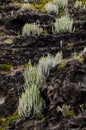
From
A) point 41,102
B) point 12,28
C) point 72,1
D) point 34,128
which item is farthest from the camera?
point 72,1

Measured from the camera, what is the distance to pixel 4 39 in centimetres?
1523

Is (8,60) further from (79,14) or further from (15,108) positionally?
(79,14)

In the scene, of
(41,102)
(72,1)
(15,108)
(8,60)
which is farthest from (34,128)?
(72,1)

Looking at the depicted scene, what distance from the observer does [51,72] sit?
37.2 feet

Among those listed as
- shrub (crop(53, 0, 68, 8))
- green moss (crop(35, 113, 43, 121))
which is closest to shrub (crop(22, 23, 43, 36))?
shrub (crop(53, 0, 68, 8))

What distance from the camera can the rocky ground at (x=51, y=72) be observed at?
366 inches

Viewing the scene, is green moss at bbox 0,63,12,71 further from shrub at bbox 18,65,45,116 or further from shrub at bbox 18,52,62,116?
shrub at bbox 18,65,45,116

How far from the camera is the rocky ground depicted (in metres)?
9.30

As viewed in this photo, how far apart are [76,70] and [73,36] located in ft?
13.9

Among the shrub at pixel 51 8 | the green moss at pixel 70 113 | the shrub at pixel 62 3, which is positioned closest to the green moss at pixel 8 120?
the green moss at pixel 70 113

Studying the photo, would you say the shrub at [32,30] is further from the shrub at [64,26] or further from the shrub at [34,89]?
the shrub at [34,89]

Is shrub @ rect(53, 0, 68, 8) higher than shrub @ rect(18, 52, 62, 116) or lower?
higher

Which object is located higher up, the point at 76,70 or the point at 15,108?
the point at 76,70

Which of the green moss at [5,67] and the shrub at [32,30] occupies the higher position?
the shrub at [32,30]
